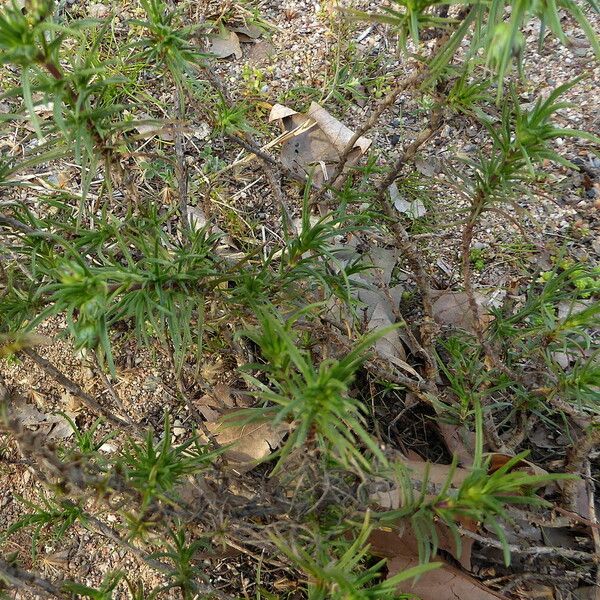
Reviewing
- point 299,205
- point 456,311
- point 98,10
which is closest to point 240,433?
point 456,311

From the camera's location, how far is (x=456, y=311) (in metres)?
2.67

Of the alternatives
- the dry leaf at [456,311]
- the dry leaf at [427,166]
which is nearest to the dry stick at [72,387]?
the dry leaf at [456,311]

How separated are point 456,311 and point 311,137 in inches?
45.9

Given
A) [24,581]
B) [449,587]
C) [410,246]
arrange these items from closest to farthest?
[24,581] → [449,587] → [410,246]

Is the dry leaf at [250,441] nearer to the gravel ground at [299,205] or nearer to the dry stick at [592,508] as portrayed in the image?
the gravel ground at [299,205]

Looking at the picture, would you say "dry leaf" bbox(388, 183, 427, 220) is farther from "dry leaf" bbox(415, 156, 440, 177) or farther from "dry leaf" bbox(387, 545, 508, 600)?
"dry leaf" bbox(387, 545, 508, 600)

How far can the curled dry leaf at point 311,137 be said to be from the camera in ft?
9.91

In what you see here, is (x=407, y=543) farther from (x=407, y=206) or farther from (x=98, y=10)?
(x=98, y=10)

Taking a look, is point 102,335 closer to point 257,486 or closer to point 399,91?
point 257,486

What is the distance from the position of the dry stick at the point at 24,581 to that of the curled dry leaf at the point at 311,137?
2.09 meters

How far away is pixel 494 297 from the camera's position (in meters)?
2.72

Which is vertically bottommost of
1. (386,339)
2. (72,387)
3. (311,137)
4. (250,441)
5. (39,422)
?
(39,422)

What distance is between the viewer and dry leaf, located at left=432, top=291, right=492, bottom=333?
2.62 metres

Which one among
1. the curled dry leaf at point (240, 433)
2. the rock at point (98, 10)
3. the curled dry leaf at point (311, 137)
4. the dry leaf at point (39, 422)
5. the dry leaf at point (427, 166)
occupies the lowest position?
the dry leaf at point (39, 422)
